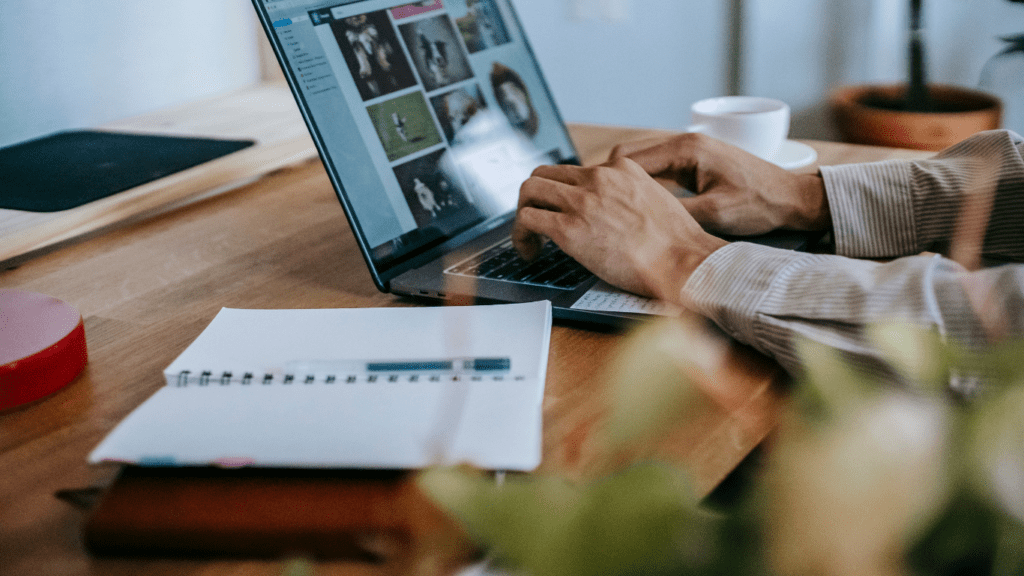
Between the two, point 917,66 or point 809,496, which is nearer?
point 809,496

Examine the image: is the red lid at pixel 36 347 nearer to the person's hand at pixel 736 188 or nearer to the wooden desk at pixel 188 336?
the wooden desk at pixel 188 336

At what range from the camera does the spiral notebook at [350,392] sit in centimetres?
38

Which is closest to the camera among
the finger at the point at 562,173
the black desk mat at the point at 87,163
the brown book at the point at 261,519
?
the brown book at the point at 261,519

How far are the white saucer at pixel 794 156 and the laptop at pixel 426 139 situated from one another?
12.0 inches

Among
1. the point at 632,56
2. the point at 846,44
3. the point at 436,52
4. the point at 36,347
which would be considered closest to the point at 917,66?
the point at 846,44

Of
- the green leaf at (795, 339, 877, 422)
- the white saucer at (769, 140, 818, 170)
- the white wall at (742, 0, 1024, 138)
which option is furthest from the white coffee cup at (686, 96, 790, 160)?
the white wall at (742, 0, 1024, 138)

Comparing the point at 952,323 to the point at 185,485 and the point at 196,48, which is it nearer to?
the point at 185,485

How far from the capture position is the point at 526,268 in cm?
66

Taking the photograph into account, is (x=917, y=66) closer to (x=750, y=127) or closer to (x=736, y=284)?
(x=750, y=127)

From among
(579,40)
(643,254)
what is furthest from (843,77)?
(643,254)

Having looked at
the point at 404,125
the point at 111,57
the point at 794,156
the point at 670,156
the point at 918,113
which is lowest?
the point at 918,113

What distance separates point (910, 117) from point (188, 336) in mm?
1697

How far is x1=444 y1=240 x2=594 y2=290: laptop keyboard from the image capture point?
Answer: 0.64m

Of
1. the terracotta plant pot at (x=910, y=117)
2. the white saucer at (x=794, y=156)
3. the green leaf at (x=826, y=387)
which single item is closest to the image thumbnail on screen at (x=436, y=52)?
the white saucer at (x=794, y=156)
